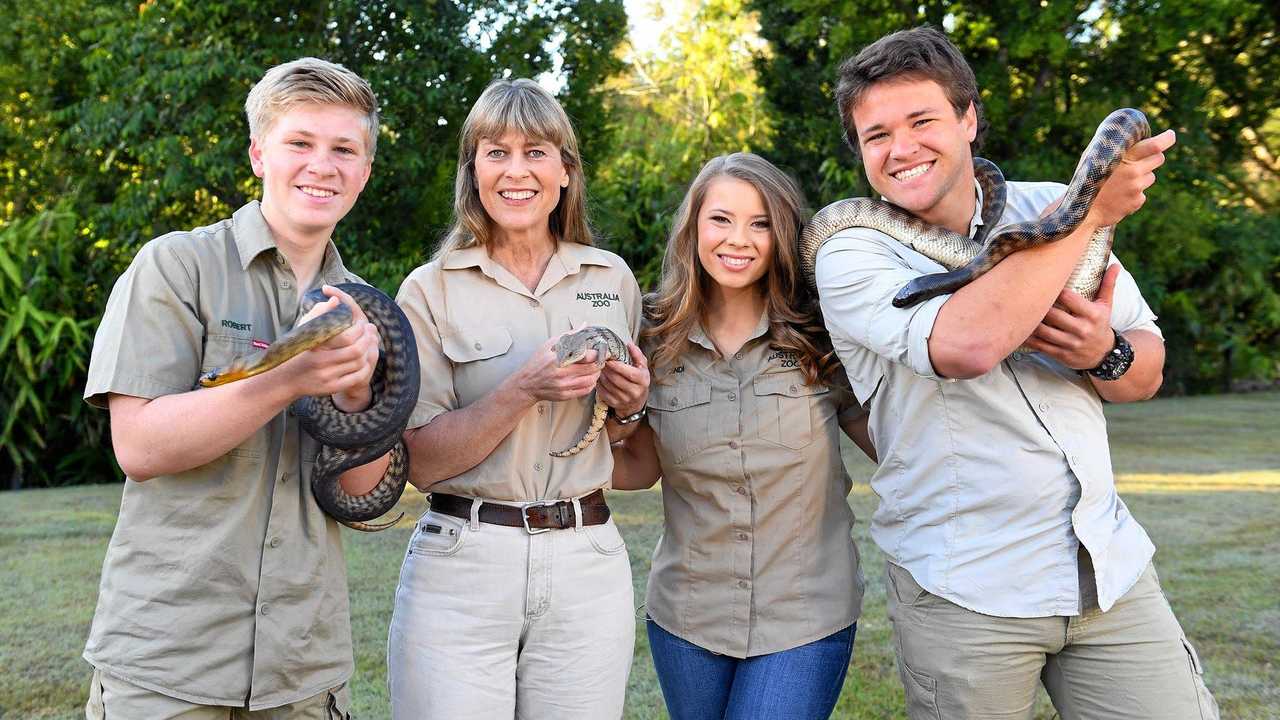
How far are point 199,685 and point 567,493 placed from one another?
3.86 ft

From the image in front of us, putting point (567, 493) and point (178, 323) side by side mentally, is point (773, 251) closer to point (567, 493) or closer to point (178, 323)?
point (567, 493)

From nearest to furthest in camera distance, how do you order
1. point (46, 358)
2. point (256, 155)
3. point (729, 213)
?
point (256, 155), point (729, 213), point (46, 358)

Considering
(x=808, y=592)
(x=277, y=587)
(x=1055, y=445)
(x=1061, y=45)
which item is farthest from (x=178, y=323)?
(x=1061, y=45)

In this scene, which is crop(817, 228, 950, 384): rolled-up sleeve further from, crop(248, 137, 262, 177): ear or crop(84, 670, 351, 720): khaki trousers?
crop(84, 670, 351, 720): khaki trousers

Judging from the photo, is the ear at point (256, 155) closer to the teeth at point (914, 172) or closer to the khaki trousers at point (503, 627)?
the khaki trousers at point (503, 627)

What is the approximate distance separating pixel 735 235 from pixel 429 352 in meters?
1.15

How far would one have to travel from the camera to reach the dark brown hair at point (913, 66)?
320 cm

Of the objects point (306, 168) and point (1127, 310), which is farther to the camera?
point (1127, 310)

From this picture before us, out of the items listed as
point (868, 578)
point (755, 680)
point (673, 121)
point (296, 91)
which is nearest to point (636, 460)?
point (755, 680)

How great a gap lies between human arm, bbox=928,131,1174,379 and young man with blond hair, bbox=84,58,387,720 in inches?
59.5

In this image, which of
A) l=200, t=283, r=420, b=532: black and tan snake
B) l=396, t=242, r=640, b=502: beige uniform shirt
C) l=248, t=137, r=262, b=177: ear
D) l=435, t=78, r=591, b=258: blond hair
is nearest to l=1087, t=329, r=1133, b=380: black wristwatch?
l=396, t=242, r=640, b=502: beige uniform shirt

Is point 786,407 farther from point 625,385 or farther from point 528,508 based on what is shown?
point 528,508

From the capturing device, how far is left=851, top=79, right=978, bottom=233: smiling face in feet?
10.5

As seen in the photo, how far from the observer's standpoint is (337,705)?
3.07 metres
